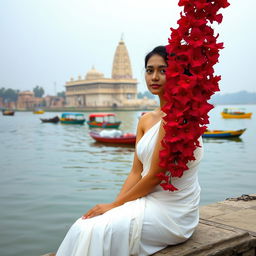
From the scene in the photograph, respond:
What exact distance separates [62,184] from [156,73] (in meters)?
6.29

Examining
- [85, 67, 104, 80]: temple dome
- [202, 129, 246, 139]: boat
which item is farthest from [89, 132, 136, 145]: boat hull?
[85, 67, 104, 80]: temple dome

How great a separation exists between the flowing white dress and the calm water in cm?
263

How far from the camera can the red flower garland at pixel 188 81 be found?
177 centimetres

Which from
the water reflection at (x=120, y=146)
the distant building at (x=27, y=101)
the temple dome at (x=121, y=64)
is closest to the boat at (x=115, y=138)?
the water reflection at (x=120, y=146)

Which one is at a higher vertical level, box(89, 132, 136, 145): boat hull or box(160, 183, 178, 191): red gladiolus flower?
box(160, 183, 178, 191): red gladiolus flower

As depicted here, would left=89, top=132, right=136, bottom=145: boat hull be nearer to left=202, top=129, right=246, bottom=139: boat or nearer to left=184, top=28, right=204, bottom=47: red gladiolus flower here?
left=202, top=129, right=246, bottom=139: boat

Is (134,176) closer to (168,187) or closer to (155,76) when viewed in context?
(168,187)

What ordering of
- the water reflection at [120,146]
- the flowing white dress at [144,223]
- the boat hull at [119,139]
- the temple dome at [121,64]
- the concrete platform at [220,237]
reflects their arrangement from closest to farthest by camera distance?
1. the flowing white dress at [144,223]
2. the concrete platform at [220,237]
3. the water reflection at [120,146]
4. the boat hull at [119,139]
5. the temple dome at [121,64]

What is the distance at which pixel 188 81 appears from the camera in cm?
178

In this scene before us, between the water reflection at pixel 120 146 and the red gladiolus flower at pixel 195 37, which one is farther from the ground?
the red gladiolus flower at pixel 195 37

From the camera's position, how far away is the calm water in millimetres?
4798

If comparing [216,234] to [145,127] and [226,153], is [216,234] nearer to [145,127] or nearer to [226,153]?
[145,127]

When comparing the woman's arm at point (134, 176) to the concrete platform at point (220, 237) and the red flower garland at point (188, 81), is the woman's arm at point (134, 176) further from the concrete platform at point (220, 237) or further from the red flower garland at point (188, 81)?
the concrete platform at point (220, 237)

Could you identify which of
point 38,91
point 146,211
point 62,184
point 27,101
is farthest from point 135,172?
point 38,91
